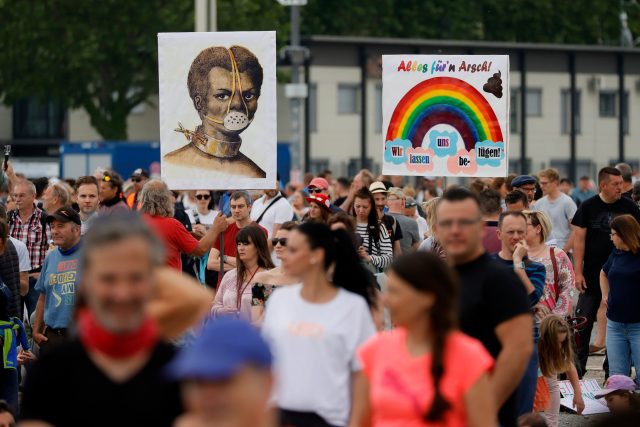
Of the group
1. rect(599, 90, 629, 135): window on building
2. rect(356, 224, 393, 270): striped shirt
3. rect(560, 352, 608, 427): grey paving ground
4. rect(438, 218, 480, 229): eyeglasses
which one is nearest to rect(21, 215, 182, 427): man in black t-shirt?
rect(438, 218, 480, 229): eyeglasses

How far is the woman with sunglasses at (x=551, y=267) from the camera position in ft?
34.6

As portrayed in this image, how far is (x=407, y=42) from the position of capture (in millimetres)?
38062

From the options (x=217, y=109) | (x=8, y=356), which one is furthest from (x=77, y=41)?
(x=8, y=356)

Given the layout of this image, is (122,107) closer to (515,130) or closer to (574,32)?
(515,130)

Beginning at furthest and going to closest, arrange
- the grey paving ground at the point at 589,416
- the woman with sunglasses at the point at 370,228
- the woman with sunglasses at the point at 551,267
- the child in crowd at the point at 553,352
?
the woman with sunglasses at the point at 370,228 → the grey paving ground at the point at 589,416 → the woman with sunglasses at the point at 551,267 → the child in crowd at the point at 553,352

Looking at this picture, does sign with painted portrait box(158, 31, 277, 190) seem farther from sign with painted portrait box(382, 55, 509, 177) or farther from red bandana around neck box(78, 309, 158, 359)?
red bandana around neck box(78, 309, 158, 359)

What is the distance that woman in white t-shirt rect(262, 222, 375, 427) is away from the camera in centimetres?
620

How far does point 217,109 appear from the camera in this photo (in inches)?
479

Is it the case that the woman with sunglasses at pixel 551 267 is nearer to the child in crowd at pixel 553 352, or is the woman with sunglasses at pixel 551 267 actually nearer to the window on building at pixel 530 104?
the child in crowd at pixel 553 352

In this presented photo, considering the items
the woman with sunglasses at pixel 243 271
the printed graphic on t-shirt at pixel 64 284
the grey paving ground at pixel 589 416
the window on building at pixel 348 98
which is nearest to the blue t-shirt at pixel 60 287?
the printed graphic on t-shirt at pixel 64 284

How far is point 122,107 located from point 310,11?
379 inches

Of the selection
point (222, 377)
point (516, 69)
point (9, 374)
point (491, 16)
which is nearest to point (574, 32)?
point (491, 16)

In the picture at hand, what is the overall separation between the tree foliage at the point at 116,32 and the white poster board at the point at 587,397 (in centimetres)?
3518

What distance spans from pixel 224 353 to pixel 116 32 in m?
48.4
